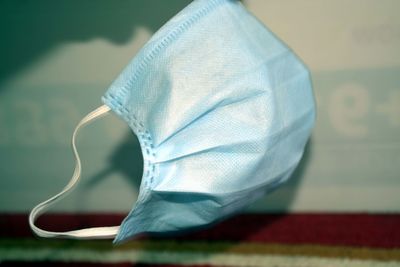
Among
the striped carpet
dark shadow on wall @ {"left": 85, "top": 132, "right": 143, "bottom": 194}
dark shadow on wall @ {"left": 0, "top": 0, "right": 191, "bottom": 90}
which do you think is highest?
dark shadow on wall @ {"left": 0, "top": 0, "right": 191, "bottom": 90}

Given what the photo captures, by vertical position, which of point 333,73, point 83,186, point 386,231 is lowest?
point 386,231

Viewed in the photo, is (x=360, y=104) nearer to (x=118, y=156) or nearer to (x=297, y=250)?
(x=297, y=250)

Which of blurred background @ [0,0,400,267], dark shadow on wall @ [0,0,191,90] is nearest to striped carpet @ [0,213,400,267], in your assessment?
blurred background @ [0,0,400,267]

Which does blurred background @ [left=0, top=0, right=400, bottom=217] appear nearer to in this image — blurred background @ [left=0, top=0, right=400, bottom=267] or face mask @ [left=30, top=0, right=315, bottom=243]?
blurred background @ [left=0, top=0, right=400, bottom=267]

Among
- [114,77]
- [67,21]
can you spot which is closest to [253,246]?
[114,77]

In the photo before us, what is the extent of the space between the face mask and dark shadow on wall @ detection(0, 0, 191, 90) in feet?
0.81

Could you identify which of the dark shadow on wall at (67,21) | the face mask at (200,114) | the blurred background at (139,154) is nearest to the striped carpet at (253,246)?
the blurred background at (139,154)

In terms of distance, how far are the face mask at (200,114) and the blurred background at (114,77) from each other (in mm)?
237

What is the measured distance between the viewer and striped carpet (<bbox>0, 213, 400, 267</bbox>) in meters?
0.77

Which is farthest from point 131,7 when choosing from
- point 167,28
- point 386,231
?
point 386,231

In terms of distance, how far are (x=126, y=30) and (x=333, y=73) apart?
40 centimetres

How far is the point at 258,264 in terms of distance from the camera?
78 centimetres

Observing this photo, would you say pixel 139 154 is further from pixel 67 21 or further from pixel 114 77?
pixel 67 21

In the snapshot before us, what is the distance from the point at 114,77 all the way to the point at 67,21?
14 centimetres
